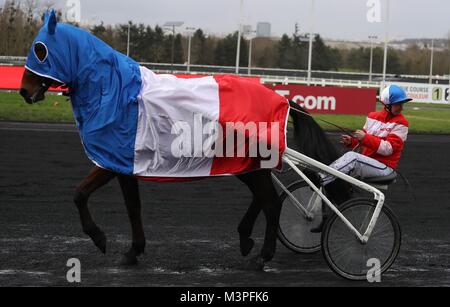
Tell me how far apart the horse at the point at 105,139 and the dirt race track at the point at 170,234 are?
234 millimetres

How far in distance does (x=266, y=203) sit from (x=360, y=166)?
0.75 metres

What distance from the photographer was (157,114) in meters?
5.47

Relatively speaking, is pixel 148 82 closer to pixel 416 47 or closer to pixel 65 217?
pixel 65 217

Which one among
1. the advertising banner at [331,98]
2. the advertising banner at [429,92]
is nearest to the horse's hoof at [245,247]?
the advertising banner at [331,98]

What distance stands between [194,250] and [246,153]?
114 cm

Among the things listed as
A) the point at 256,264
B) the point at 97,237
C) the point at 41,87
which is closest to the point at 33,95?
the point at 41,87

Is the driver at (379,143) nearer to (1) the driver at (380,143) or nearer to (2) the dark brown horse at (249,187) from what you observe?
(1) the driver at (380,143)

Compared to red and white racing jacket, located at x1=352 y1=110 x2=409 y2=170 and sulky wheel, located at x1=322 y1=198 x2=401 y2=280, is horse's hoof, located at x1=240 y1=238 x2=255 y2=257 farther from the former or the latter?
red and white racing jacket, located at x1=352 y1=110 x2=409 y2=170

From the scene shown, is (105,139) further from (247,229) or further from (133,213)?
(247,229)

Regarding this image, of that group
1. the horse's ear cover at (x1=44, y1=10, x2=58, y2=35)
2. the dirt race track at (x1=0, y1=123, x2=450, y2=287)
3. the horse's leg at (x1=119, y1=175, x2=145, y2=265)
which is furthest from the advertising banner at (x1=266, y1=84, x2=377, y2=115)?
the horse's ear cover at (x1=44, y1=10, x2=58, y2=35)

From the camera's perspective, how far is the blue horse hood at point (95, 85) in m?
5.35

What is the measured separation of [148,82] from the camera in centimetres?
552

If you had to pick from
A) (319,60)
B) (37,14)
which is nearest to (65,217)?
(37,14)

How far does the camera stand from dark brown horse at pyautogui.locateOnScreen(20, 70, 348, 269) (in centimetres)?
554
